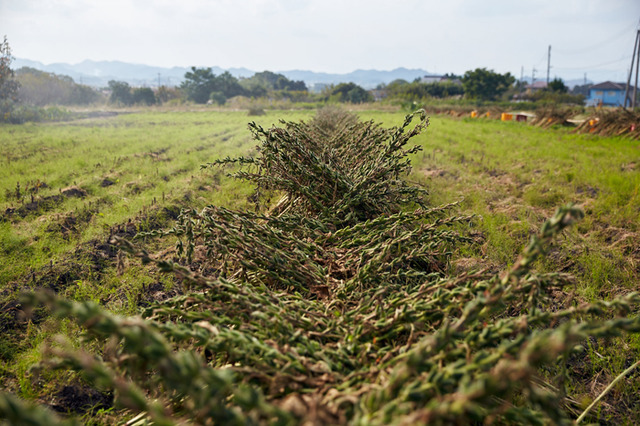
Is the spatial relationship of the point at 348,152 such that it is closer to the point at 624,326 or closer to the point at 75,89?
the point at 624,326

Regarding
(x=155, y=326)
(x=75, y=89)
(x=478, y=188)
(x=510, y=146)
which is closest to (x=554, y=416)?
(x=155, y=326)

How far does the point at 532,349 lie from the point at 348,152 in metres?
3.32

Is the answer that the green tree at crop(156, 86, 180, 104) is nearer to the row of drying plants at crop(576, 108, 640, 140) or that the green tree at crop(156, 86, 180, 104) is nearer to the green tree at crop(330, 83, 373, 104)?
the green tree at crop(330, 83, 373, 104)

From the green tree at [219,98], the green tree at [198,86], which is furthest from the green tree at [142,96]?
the green tree at [219,98]

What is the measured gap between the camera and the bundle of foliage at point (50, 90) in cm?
4606

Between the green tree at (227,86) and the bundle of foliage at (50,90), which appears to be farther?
the green tree at (227,86)

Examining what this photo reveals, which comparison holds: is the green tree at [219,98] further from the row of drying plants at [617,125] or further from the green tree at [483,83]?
the row of drying plants at [617,125]

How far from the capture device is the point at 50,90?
5019 cm

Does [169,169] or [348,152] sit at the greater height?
[348,152]

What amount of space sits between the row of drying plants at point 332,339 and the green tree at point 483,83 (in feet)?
205

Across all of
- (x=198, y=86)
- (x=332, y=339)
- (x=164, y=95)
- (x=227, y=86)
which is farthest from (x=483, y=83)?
(x=332, y=339)

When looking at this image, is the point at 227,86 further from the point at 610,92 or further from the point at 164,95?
the point at 610,92

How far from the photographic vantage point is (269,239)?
1823 mm

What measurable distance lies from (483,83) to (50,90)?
2357 inches
